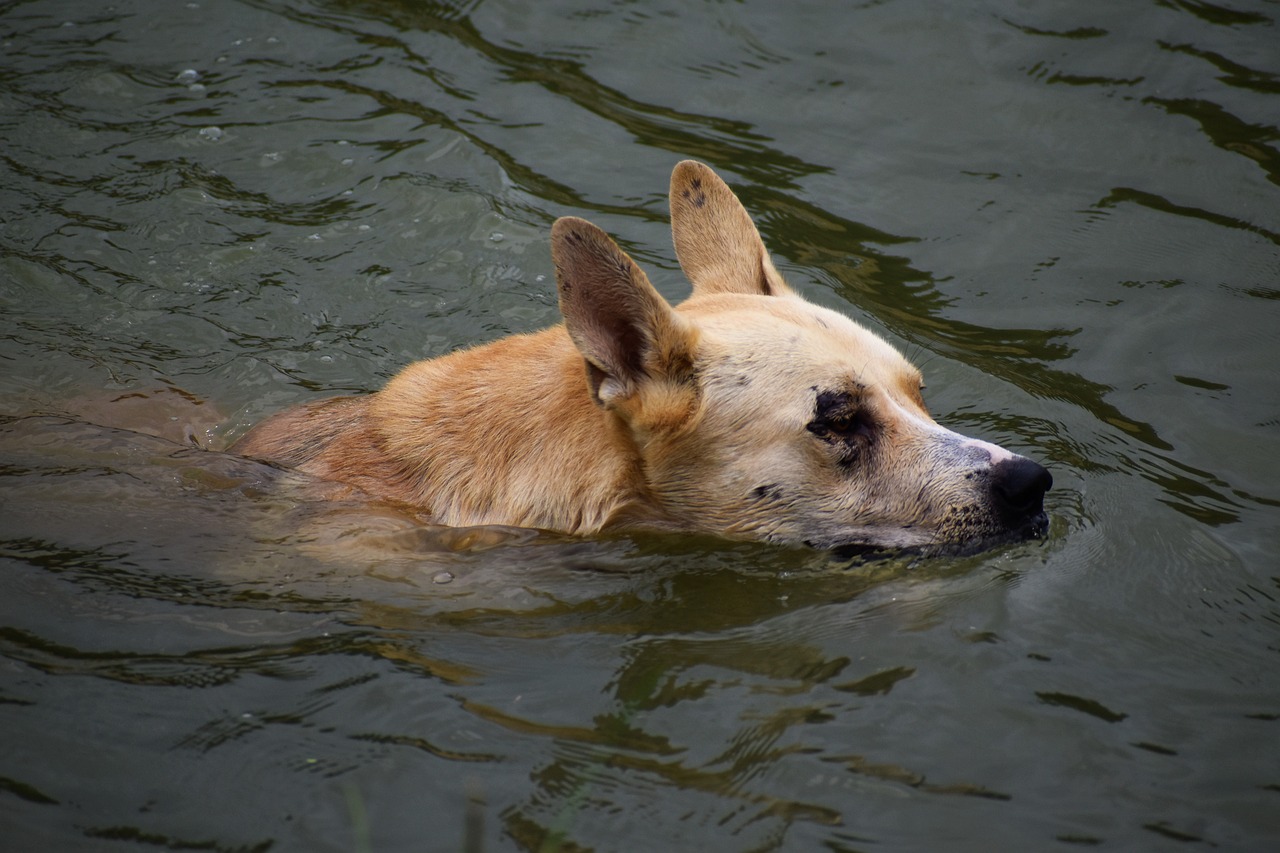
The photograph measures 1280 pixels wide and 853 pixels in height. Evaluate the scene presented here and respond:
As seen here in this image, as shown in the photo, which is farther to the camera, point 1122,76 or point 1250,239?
point 1122,76

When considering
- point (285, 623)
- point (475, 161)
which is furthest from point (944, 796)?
point (475, 161)

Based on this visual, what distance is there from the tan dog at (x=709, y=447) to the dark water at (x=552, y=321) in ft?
0.53

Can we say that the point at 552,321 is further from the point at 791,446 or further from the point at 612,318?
the point at 791,446

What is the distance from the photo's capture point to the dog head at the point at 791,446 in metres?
4.43

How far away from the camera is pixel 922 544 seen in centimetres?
454

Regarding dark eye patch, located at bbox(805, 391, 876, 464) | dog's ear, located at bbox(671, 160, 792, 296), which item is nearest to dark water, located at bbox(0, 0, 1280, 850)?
dark eye patch, located at bbox(805, 391, 876, 464)

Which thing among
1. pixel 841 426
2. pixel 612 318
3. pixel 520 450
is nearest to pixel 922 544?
pixel 841 426

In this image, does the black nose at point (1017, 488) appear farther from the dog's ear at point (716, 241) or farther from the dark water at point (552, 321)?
the dog's ear at point (716, 241)

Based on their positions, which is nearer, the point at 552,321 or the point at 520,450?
the point at 520,450

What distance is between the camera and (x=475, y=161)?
7.94 meters

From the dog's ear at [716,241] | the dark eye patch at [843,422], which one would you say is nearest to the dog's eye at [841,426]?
the dark eye patch at [843,422]

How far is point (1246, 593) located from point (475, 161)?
5.54 m

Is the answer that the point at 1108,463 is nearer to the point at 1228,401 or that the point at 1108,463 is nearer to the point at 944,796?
the point at 1228,401

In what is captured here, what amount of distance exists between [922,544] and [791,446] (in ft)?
2.14
